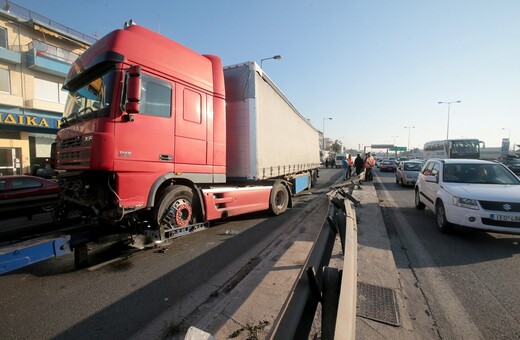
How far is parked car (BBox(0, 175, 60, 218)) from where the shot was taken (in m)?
5.66

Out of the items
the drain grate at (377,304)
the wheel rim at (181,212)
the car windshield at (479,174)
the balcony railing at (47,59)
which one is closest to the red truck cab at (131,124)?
the wheel rim at (181,212)

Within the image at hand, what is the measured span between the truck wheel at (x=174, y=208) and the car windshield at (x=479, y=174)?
6068mm

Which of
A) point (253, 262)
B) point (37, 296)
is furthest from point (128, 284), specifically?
point (253, 262)

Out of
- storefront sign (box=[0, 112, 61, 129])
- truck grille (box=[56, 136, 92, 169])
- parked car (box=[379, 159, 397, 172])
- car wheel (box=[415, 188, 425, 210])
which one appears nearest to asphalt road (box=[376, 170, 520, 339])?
car wheel (box=[415, 188, 425, 210])

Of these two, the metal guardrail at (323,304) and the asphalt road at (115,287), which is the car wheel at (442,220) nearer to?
the asphalt road at (115,287)

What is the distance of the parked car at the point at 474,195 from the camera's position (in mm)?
5051

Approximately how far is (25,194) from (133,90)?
6.77m

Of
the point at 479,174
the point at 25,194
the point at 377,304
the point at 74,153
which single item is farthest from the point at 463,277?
the point at 25,194

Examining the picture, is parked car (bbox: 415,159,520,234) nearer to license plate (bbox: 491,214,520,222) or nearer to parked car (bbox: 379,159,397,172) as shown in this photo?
license plate (bbox: 491,214,520,222)

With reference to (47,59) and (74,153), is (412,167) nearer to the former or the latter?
(74,153)

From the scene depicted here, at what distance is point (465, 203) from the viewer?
5.43 metres

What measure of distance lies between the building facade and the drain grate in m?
19.5

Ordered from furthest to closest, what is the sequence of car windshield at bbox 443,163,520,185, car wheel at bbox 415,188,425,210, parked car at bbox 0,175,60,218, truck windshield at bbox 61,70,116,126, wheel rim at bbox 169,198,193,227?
1. car wheel at bbox 415,188,425,210
2. car windshield at bbox 443,163,520,185
3. parked car at bbox 0,175,60,218
4. wheel rim at bbox 169,198,193,227
5. truck windshield at bbox 61,70,116,126

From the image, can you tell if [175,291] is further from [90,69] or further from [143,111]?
[90,69]
